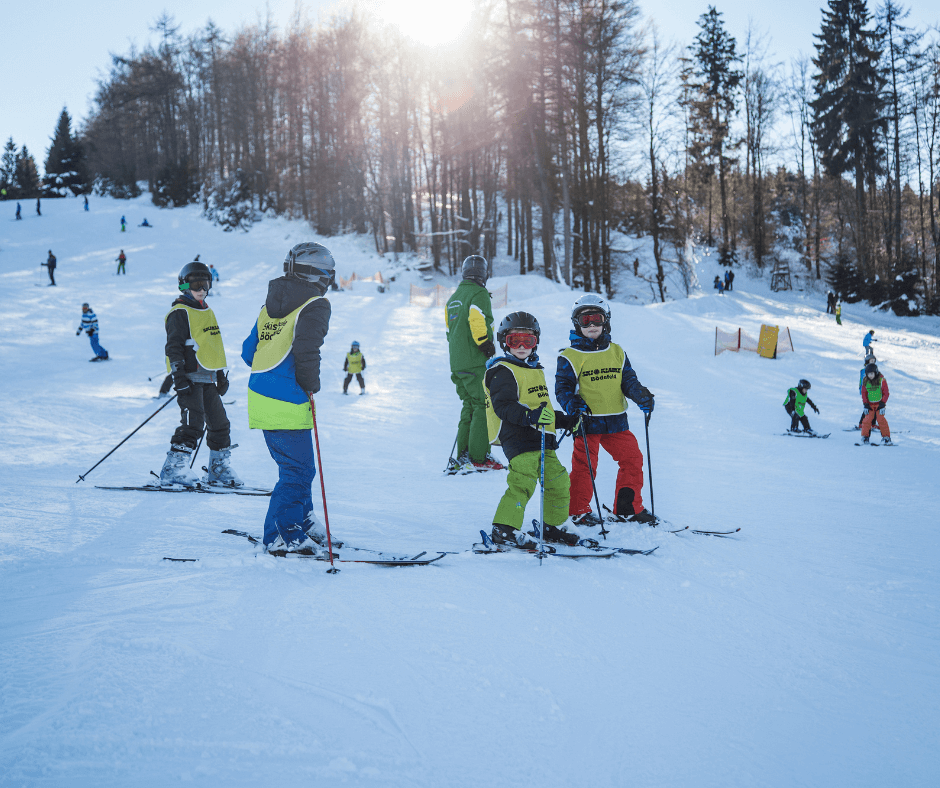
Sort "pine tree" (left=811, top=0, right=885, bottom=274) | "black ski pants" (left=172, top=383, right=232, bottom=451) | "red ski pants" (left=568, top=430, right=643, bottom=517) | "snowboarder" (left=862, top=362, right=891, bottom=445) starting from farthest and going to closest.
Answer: "pine tree" (left=811, top=0, right=885, bottom=274) < "snowboarder" (left=862, top=362, right=891, bottom=445) < "black ski pants" (left=172, top=383, right=232, bottom=451) < "red ski pants" (left=568, top=430, right=643, bottom=517)

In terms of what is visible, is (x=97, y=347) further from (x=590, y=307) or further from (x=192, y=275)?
(x=590, y=307)

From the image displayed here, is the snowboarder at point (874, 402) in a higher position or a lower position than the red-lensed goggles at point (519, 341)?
lower

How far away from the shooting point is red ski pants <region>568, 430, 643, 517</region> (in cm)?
425

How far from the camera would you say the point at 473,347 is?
5.98 m

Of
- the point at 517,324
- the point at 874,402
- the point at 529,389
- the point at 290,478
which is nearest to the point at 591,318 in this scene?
the point at 517,324

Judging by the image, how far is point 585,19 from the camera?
22.2m

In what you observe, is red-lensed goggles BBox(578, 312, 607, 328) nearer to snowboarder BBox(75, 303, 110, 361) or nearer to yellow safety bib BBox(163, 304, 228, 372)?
yellow safety bib BBox(163, 304, 228, 372)

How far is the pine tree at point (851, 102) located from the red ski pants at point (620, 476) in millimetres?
34853

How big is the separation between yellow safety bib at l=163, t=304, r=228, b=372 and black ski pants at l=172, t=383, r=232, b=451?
217mm

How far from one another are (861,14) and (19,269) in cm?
4573

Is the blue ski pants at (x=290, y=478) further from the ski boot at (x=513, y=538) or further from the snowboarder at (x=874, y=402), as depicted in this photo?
the snowboarder at (x=874, y=402)

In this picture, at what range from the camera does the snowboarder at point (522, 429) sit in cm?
361

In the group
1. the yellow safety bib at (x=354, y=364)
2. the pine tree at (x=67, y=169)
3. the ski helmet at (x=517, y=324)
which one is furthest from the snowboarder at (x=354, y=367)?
the pine tree at (x=67, y=169)

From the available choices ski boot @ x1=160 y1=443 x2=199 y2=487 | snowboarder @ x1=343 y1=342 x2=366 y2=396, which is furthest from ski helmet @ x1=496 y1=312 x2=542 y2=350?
snowboarder @ x1=343 y1=342 x2=366 y2=396
